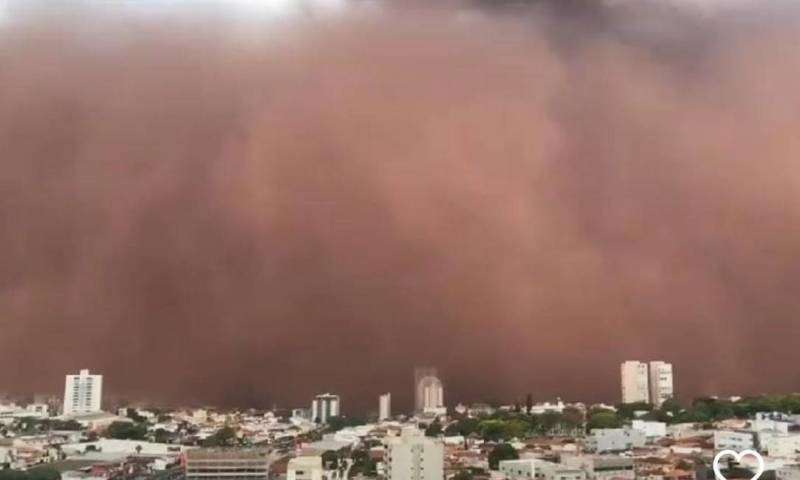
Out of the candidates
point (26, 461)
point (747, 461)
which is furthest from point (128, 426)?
point (747, 461)

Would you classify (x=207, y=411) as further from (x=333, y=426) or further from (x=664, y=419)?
(x=664, y=419)

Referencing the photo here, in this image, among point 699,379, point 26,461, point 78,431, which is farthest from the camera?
point 699,379

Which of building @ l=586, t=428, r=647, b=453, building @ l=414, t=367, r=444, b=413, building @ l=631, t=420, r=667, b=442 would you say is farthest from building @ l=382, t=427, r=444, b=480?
building @ l=631, t=420, r=667, b=442

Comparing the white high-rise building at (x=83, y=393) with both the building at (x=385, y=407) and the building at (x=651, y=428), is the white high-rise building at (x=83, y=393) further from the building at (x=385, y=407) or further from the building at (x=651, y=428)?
the building at (x=651, y=428)

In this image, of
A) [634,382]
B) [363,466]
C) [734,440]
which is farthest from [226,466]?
[734,440]

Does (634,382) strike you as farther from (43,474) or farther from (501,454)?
(43,474)

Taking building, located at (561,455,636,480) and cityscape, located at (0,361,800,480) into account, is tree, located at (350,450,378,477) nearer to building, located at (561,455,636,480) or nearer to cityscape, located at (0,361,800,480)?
cityscape, located at (0,361,800,480)
